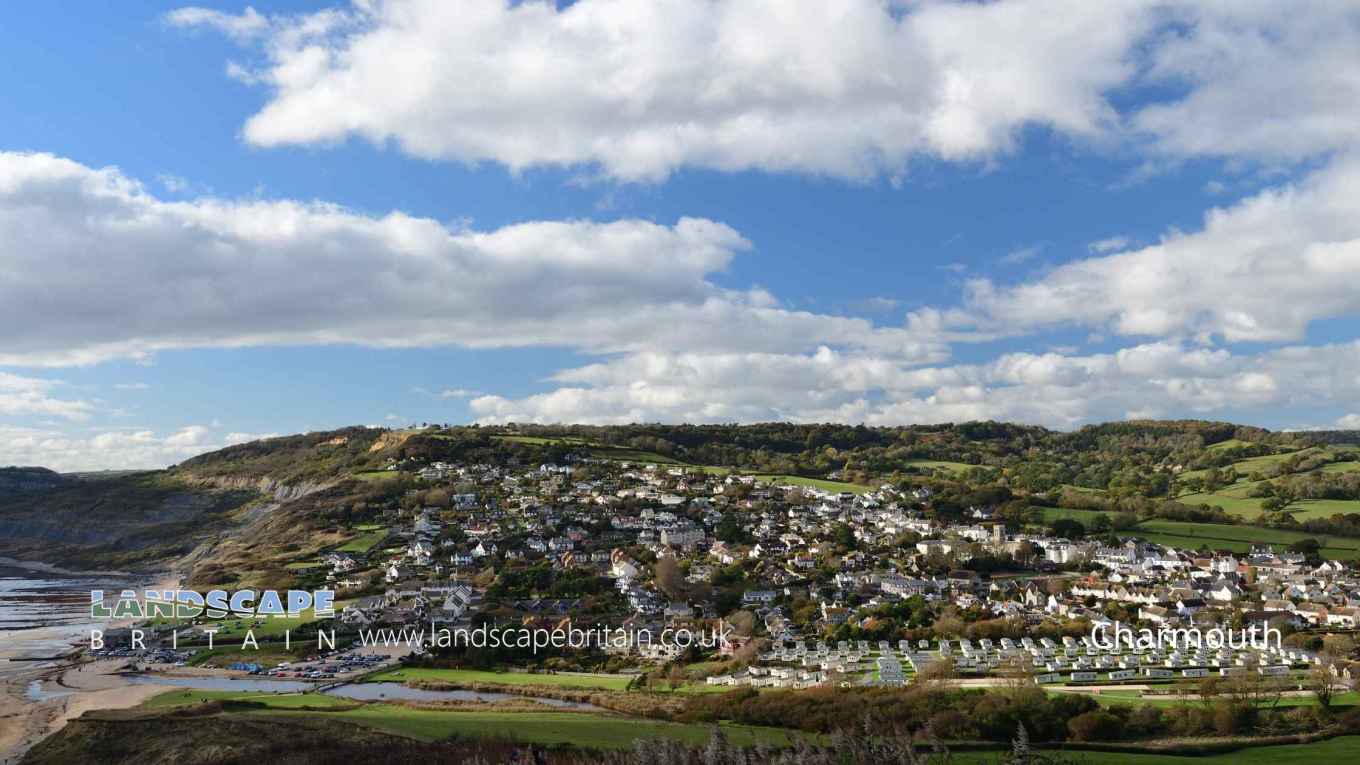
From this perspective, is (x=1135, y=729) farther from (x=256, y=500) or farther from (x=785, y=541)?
(x=256, y=500)

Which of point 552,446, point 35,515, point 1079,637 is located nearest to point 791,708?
point 1079,637

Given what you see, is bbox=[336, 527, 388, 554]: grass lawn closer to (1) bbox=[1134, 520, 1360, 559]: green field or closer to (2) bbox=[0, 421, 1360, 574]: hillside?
(2) bbox=[0, 421, 1360, 574]: hillside

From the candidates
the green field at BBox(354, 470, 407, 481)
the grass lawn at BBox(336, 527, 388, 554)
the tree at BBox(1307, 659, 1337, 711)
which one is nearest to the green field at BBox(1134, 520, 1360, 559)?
the tree at BBox(1307, 659, 1337, 711)

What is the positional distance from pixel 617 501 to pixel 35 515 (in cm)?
8433

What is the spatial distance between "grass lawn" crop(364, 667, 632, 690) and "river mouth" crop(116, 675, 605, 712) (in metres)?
1.45

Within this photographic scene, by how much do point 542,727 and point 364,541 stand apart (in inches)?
1911

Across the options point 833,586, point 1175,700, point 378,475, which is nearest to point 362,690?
point 833,586

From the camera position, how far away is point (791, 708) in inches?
1200

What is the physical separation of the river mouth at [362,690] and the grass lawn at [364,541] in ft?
87.8

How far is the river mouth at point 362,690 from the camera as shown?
36906 mm

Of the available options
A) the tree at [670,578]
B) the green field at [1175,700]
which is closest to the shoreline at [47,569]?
the tree at [670,578]

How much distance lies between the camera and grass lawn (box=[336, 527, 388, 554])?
7062 centimetres

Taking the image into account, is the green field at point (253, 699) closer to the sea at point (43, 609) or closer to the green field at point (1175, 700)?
the sea at point (43, 609)

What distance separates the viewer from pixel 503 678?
4194 cm
